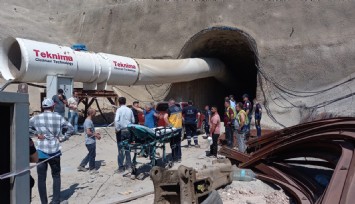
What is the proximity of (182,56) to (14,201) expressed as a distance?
15.9 metres

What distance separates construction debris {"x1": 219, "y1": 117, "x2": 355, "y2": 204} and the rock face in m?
7.67

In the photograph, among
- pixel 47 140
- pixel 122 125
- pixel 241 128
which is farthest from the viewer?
pixel 241 128

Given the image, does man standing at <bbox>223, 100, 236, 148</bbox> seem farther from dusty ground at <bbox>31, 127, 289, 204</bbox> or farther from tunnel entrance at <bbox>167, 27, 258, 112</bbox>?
tunnel entrance at <bbox>167, 27, 258, 112</bbox>

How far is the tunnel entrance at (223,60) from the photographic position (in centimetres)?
1822

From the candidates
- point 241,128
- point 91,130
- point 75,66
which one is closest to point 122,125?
point 91,130

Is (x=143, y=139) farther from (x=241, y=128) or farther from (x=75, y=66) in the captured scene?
(x=75, y=66)

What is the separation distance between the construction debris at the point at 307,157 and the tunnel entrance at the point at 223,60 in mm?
9674

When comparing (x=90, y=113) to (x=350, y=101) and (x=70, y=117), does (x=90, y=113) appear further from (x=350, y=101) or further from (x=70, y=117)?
(x=350, y=101)

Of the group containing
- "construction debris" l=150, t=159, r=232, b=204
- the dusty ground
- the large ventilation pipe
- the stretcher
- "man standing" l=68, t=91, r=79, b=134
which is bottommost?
the dusty ground

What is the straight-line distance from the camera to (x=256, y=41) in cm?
1744

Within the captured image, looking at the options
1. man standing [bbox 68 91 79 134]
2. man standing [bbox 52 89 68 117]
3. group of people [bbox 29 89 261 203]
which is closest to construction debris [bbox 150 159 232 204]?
group of people [bbox 29 89 261 203]

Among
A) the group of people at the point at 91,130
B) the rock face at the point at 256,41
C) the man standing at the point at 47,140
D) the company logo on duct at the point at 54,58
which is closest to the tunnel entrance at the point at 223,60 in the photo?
the rock face at the point at 256,41

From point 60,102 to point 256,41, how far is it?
1010cm

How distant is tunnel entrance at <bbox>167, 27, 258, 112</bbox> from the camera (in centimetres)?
1822
